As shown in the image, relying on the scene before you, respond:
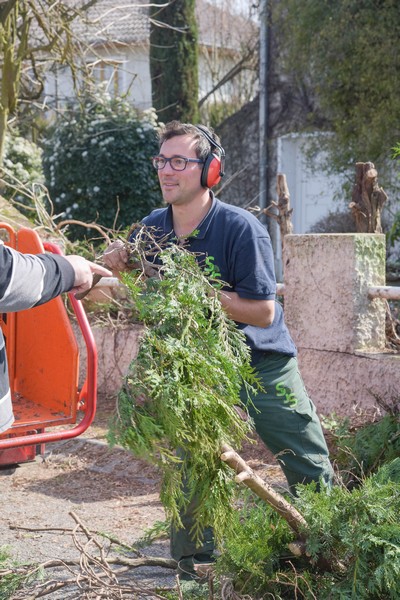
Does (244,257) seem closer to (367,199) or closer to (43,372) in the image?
(43,372)

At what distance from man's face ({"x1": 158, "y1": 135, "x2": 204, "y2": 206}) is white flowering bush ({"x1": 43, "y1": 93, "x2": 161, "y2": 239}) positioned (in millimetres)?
9735

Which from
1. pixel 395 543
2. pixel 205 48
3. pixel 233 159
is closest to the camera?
pixel 395 543

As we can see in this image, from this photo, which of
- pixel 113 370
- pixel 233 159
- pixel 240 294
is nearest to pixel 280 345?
pixel 240 294

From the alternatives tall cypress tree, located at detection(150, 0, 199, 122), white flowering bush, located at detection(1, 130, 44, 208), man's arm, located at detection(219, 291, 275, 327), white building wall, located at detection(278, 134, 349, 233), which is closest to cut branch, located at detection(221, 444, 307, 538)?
man's arm, located at detection(219, 291, 275, 327)

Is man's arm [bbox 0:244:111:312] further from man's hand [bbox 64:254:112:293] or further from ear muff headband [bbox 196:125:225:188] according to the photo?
ear muff headband [bbox 196:125:225:188]

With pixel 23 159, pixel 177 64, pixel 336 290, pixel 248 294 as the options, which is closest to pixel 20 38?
pixel 23 159

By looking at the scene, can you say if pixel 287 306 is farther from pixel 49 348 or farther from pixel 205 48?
pixel 205 48

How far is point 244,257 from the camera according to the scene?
11.9 ft

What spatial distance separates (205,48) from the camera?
70.3 feet

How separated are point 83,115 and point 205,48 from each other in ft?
27.1

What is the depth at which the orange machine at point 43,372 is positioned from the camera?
419 cm

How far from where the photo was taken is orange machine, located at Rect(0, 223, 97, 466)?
419 cm

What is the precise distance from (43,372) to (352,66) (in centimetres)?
966

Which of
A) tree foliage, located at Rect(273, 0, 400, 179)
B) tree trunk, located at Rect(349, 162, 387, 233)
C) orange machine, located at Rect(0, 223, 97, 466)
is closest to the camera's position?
orange machine, located at Rect(0, 223, 97, 466)
